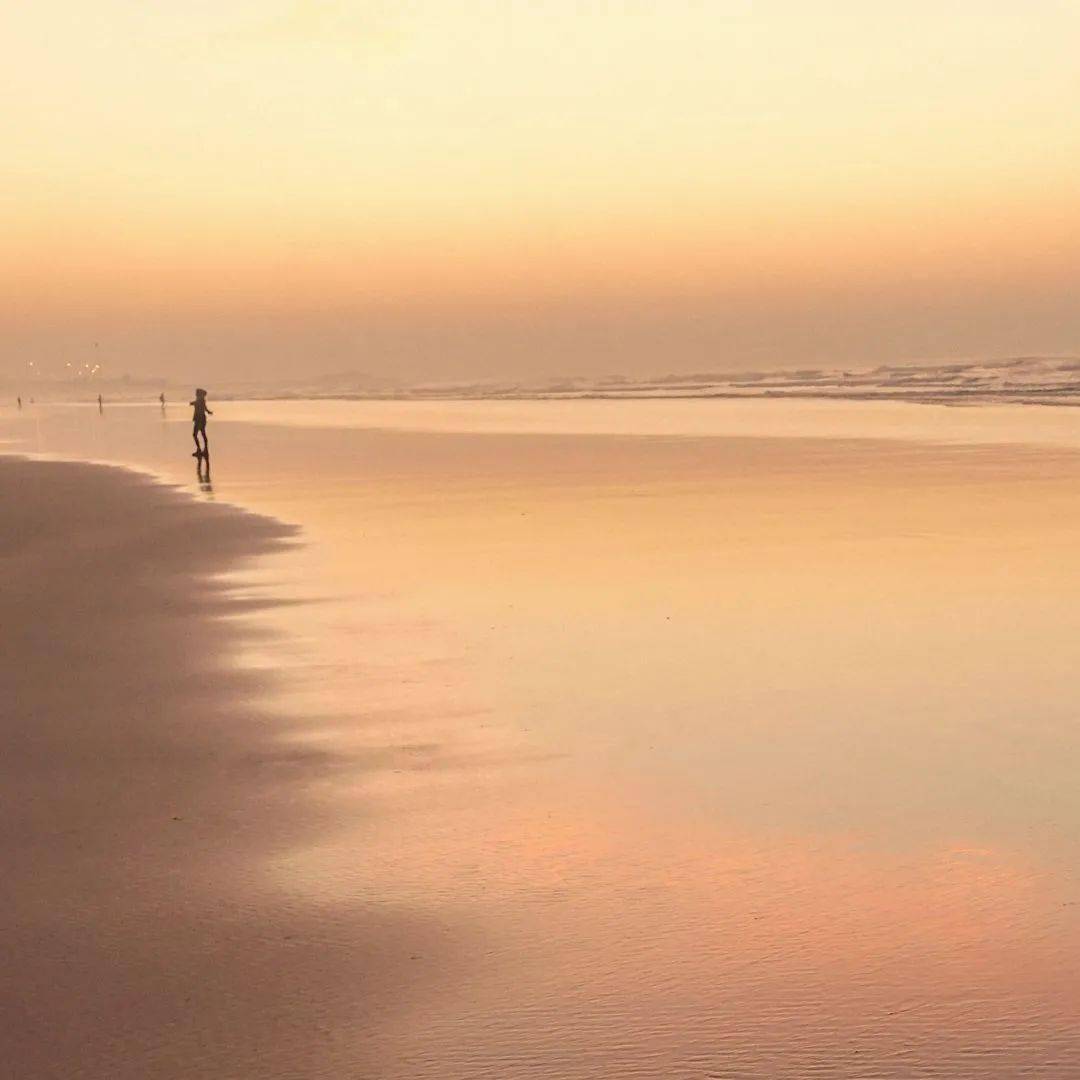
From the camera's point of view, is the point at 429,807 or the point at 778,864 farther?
the point at 429,807

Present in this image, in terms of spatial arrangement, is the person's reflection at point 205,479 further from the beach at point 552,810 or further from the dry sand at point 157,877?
the dry sand at point 157,877

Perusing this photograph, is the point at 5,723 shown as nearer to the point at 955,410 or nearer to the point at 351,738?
the point at 351,738

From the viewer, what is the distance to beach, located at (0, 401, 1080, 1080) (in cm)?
487

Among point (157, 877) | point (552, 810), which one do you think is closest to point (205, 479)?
point (552, 810)

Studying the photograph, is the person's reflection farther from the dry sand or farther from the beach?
the dry sand

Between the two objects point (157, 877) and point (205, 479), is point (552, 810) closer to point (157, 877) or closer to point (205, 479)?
point (157, 877)

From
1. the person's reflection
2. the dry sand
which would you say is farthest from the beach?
the person's reflection

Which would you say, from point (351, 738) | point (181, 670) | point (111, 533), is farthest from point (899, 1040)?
point (111, 533)

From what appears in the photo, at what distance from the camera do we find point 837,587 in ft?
45.6

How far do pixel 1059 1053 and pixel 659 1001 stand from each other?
125 centimetres

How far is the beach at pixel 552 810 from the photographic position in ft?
16.0

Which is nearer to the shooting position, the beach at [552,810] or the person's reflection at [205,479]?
the beach at [552,810]

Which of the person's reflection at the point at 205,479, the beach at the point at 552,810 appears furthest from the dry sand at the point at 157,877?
the person's reflection at the point at 205,479

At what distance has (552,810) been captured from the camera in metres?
7.32
